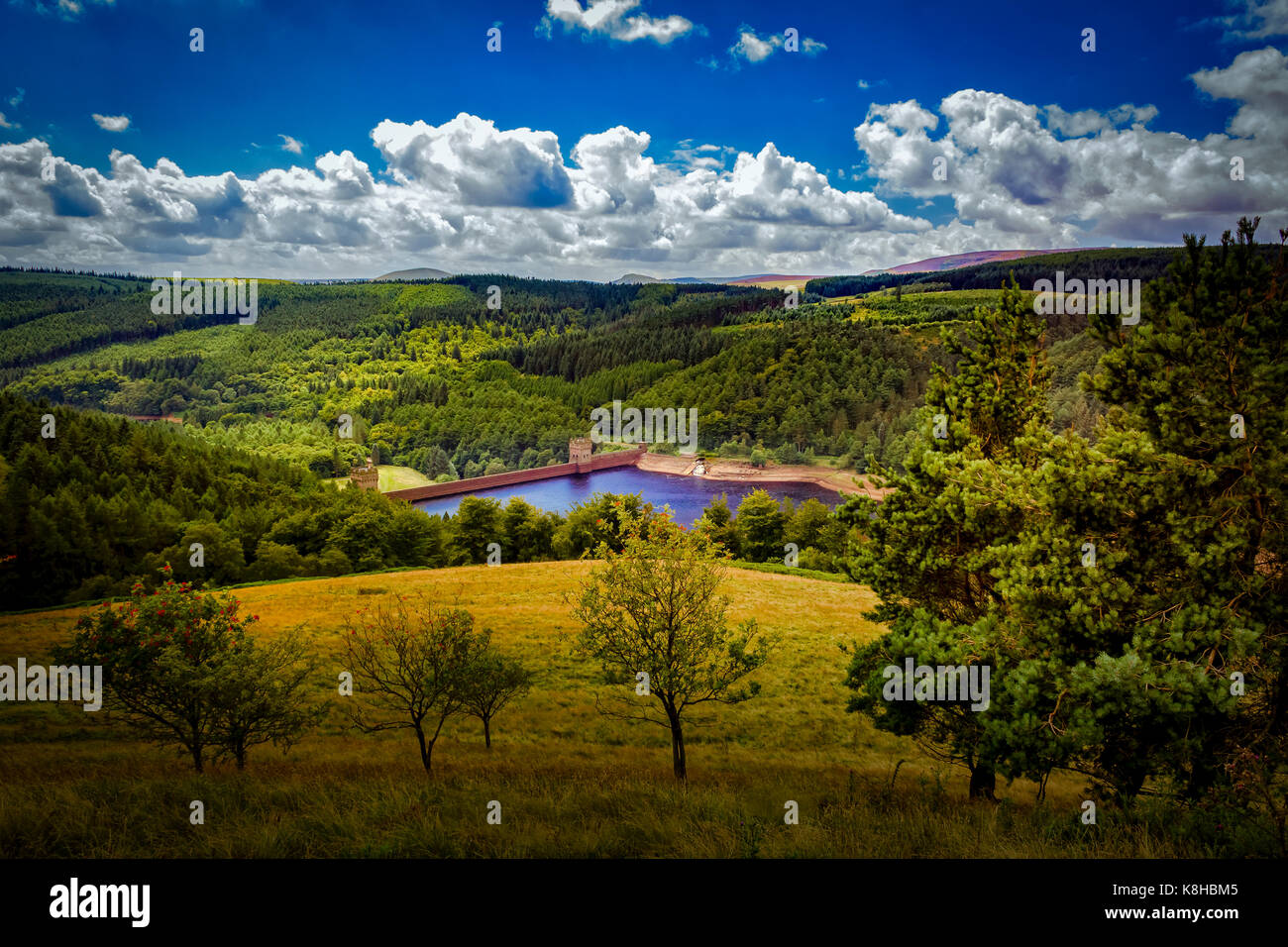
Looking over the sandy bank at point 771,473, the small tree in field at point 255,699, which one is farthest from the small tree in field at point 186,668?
the sandy bank at point 771,473

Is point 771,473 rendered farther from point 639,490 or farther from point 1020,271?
point 1020,271

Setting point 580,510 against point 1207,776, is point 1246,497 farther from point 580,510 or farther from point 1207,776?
point 580,510

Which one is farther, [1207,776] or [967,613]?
[967,613]

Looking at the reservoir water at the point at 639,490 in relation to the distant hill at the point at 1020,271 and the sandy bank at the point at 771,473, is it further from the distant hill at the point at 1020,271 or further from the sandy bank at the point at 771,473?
the distant hill at the point at 1020,271

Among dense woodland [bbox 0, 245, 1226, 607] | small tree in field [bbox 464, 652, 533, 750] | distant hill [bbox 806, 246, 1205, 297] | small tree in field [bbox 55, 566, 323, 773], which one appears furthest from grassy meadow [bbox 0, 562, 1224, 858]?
distant hill [bbox 806, 246, 1205, 297]

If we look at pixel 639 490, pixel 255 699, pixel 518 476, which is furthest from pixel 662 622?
pixel 518 476

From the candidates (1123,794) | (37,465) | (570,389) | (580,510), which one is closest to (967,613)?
(1123,794)
